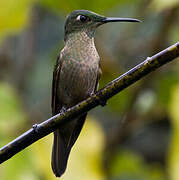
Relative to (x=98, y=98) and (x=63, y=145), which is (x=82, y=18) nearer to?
(x=63, y=145)

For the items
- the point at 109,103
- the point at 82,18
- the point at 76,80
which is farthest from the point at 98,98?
the point at 109,103

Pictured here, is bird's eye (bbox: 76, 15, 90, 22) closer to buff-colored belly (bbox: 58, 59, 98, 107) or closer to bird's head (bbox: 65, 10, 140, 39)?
bird's head (bbox: 65, 10, 140, 39)

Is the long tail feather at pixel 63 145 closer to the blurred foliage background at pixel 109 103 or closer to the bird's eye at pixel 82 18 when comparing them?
the blurred foliage background at pixel 109 103

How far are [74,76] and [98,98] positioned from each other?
4.53 feet

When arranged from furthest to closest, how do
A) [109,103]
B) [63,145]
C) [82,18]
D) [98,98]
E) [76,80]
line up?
[109,103] < [82,18] < [63,145] < [76,80] < [98,98]

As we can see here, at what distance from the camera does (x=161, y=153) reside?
5.17m

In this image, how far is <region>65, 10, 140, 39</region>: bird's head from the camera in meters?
3.43

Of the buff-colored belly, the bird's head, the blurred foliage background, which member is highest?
the bird's head

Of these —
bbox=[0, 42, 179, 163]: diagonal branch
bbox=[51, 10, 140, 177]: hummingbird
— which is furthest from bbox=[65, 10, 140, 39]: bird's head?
Answer: bbox=[0, 42, 179, 163]: diagonal branch

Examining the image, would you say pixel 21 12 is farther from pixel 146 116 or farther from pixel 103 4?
pixel 146 116

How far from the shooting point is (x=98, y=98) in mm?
1896

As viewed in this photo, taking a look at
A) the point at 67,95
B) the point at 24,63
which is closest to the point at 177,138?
the point at 67,95

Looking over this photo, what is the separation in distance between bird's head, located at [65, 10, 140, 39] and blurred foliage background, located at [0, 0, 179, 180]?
18 cm

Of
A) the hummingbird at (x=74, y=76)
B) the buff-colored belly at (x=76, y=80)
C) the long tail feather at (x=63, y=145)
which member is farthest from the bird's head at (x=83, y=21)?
the long tail feather at (x=63, y=145)
